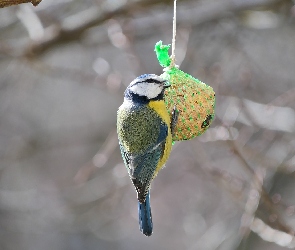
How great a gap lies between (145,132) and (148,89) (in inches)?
7.2

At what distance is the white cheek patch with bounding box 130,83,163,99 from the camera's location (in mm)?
2195

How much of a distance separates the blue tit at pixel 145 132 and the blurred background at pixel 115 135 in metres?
0.71

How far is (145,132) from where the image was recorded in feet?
7.47

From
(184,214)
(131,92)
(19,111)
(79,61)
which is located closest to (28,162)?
(19,111)

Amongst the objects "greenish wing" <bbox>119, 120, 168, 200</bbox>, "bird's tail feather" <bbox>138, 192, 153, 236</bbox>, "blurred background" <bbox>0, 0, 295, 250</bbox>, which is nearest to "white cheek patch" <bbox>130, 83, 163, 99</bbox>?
"greenish wing" <bbox>119, 120, 168, 200</bbox>

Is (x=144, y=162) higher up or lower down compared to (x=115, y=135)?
higher up

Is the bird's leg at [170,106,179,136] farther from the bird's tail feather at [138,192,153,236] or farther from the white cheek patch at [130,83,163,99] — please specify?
the bird's tail feather at [138,192,153,236]

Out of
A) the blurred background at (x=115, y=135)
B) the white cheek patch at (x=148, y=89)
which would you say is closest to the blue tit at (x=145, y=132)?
the white cheek patch at (x=148, y=89)

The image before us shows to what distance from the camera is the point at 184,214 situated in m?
7.38

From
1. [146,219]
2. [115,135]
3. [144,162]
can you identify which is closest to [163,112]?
[144,162]

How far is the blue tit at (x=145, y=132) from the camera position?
2238 mm

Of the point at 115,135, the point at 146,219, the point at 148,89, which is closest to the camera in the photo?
the point at 148,89

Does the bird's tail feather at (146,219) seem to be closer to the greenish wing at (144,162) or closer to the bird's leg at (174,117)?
the greenish wing at (144,162)

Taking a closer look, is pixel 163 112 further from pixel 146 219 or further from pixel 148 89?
pixel 146 219
